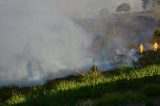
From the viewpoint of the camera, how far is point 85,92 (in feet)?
31.0

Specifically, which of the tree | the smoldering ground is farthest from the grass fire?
the tree

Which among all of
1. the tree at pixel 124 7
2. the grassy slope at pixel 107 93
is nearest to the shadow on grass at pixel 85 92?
the grassy slope at pixel 107 93

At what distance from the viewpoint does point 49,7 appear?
28.0 m

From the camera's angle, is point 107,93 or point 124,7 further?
point 124,7

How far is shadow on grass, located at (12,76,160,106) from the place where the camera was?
28.1 ft

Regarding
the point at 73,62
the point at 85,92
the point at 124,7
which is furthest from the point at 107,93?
the point at 124,7

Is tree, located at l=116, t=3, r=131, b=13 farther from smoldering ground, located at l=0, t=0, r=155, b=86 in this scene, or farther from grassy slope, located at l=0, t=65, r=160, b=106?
grassy slope, located at l=0, t=65, r=160, b=106

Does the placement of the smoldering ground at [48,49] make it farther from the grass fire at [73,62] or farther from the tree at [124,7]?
the tree at [124,7]

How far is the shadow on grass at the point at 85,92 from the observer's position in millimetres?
8555

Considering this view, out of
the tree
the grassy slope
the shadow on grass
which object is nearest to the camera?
the grassy slope

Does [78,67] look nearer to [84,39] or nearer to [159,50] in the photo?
[159,50]

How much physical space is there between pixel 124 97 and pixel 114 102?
33 cm

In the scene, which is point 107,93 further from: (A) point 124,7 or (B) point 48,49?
(A) point 124,7

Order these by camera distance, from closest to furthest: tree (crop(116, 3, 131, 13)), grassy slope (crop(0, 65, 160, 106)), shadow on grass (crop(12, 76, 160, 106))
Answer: grassy slope (crop(0, 65, 160, 106)), shadow on grass (crop(12, 76, 160, 106)), tree (crop(116, 3, 131, 13))
